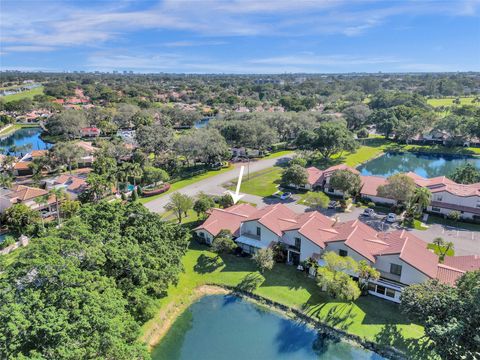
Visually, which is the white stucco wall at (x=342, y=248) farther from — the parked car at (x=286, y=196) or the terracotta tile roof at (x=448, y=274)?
the parked car at (x=286, y=196)

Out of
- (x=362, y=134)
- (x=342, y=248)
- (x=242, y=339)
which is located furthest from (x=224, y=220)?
(x=362, y=134)

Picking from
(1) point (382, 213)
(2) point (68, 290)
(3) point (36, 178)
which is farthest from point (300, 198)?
(3) point (36, 178)

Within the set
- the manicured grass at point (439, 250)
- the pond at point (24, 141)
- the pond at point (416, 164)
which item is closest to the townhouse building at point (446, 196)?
the manicured grass at point (439, 250)

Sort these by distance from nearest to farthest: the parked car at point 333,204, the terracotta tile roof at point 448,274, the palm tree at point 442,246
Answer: the terracotta tile roof at point 448,274
the palm tree at point 442,246
the parked car at point 333,204

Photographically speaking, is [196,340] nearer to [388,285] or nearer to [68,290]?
[68,290]

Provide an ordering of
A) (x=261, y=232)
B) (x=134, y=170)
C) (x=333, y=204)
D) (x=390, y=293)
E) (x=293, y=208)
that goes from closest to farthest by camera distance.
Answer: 1. (x=390, y=293)
2. (x=261, y=232)
3. (x=293, y=208)
4. (x=333, y=204)
5. (x=134, y=170)

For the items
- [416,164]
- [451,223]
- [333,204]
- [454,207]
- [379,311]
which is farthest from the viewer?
[416,164]

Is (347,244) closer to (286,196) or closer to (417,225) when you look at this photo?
(417,225)
